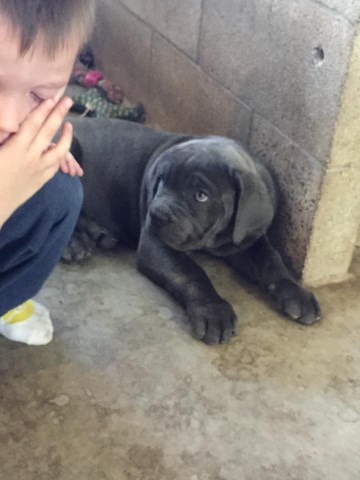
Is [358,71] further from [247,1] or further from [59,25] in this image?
[59,25]

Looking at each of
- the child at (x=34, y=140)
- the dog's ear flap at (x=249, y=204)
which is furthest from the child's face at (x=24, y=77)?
the dog's ear flap at (x=249, y=204)

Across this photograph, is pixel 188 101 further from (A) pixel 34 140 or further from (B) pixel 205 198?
(A) pixel 34 140

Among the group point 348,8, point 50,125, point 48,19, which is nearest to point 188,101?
point 348,8

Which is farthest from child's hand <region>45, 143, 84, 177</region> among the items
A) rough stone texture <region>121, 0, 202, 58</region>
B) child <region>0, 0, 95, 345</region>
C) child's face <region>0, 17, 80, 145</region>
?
rough stone texture <region>121, 0, 202, 58</region>

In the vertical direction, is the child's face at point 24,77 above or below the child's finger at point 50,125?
above

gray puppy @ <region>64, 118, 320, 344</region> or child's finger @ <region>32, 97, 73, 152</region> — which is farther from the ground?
child's finger @ <region>32, 97, 73, 152</region>

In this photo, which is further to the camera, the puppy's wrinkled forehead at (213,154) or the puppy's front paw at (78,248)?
the puppy's front paw at (78,248)

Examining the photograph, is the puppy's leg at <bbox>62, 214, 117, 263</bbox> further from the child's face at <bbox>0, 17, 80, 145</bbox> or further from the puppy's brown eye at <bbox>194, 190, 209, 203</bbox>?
the child's face at <bbox>0, 17, 80, 145</bbox>

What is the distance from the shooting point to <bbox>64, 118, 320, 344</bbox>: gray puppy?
1663 mm

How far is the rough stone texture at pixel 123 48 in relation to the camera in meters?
2.56

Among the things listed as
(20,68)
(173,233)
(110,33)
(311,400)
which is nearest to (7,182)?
(20,68)

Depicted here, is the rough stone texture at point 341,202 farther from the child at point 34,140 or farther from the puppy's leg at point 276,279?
the child at point 34,140

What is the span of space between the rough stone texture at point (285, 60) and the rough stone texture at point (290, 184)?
3 cm

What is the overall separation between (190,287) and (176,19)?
97 centimetres
